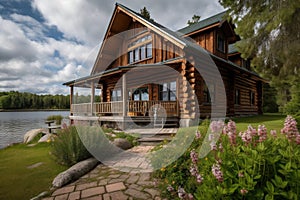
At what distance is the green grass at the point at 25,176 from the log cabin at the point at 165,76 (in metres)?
4.42

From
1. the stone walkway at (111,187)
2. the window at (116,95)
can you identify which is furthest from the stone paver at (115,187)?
the window at (116,95)

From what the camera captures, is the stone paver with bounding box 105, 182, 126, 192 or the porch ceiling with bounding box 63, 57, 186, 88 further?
the porch ceiling with bounding box 63, 57, 186, 88

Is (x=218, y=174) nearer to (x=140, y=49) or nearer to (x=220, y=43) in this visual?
(x=140, y=49)

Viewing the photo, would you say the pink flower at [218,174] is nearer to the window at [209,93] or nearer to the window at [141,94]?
the window at [209,93]

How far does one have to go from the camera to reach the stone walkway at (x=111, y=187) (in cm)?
277

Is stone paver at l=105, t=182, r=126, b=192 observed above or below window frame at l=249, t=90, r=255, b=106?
below

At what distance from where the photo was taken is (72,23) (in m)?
8.07

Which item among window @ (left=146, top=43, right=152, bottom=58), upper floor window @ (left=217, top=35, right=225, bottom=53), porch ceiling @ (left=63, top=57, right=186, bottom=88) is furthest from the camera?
upper floor window @ (left=217, top=35, right=225, bottom=53)

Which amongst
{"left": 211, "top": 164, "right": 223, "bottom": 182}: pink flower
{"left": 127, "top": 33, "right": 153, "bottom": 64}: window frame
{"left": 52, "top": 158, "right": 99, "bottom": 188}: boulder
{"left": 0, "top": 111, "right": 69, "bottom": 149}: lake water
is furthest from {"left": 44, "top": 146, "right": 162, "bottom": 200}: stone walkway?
{"left": 127, "top": 33, "right": 153, "bottom": 64}: window frame

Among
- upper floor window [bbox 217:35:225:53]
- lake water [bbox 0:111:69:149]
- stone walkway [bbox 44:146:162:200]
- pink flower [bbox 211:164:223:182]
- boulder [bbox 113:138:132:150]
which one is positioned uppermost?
upper floor window [bbox 217:35:225:53]

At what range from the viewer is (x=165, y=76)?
10.2 m

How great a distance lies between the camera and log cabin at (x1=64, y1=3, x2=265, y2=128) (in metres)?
8.74

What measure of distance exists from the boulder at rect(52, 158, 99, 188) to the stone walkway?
11 centimetres

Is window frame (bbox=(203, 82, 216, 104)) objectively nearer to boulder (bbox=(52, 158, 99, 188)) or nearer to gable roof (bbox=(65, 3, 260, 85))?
gable roof (bbox=(65, 3, 260, 85))
